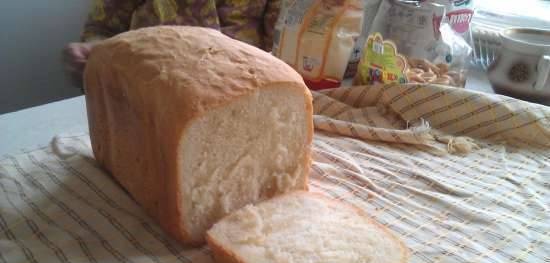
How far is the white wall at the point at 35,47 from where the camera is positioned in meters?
2.42

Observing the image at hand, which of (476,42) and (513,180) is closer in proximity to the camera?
(513,180)

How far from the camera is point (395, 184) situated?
Answer: 1.15 metres

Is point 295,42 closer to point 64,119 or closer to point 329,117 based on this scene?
point 329,117

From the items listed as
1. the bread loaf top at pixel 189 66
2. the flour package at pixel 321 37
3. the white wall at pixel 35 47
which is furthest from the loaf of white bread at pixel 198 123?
the white wall at pixel 35 47

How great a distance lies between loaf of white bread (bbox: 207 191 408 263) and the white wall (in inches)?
76.7

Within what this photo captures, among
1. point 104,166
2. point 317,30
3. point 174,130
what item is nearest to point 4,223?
point 104,166

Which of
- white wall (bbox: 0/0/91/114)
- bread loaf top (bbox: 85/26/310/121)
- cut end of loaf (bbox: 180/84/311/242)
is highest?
bread loaf top (bbox: 85/26/310/121)

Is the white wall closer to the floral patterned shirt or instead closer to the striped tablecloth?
the floral patterned shirt

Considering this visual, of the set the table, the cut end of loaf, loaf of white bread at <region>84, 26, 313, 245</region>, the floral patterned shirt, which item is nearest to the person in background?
the floral patterned shirt

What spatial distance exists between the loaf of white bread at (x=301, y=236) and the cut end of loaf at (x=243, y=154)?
0.16 feet

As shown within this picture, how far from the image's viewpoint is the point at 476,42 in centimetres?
182

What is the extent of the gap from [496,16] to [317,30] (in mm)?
845

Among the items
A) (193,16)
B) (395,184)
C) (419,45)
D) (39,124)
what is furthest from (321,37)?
(39,124)

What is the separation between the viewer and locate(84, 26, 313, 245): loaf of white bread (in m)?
0.90
